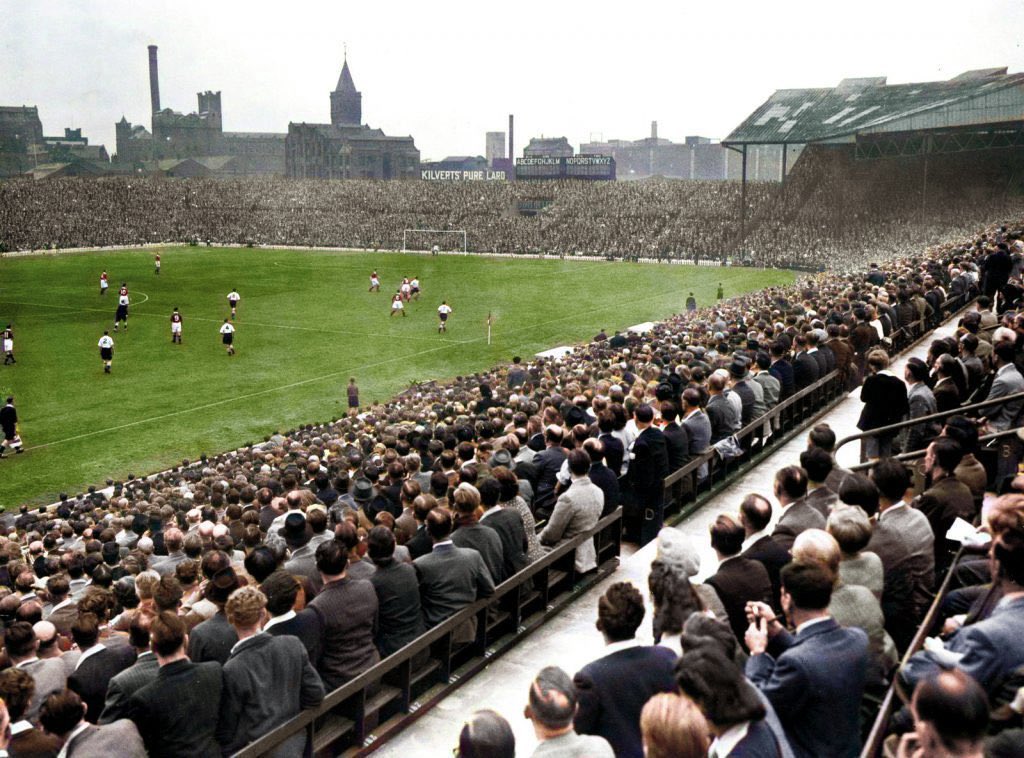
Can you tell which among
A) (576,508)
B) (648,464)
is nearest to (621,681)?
(576,508)

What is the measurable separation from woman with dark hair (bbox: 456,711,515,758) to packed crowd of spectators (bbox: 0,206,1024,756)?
39cm

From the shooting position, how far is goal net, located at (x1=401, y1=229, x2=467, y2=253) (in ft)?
266

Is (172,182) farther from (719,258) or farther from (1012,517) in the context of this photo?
(1012,517)

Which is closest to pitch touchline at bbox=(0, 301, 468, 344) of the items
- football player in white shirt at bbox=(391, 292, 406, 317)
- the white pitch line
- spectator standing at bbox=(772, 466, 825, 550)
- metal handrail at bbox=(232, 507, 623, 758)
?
the white pitch line

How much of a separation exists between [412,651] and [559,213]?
80507mm

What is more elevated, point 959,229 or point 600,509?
point 959,229

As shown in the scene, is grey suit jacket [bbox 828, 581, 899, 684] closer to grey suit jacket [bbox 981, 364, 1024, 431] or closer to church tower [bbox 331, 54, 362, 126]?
grey suit jacket [bbox 981, 364, 1024, 431]

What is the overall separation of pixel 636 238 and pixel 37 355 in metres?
49.5

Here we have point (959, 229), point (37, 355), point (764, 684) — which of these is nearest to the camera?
point (764, 684)

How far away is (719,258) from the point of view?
6788cm

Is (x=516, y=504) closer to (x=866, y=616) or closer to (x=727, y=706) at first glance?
(x=866, y=616)

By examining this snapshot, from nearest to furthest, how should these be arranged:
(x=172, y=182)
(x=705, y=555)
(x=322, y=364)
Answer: (x=705, y=555) → (x=322, y=364) → (x=172, y=182)

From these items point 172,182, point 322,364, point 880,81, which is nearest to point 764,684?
point 322,364

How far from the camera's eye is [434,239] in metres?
83.4
